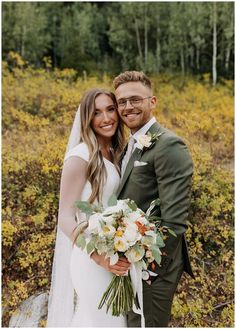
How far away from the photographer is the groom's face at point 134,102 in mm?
2658

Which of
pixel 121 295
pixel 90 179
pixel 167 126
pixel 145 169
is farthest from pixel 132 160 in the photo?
pixel 167 126

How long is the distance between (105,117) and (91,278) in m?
1.03

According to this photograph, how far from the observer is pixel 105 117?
9.22 feet

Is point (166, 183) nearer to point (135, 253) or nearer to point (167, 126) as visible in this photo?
point (135, 253)

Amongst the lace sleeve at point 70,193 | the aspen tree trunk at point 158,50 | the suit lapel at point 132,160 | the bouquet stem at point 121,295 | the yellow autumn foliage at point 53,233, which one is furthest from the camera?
the aspen tree trunk at point 158,50

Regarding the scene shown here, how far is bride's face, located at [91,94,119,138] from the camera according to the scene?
9.21ft

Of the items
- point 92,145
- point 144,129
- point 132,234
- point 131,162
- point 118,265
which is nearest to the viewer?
point 132,234

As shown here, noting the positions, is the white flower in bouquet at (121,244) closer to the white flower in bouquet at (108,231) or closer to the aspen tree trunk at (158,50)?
the white flower in bouquet at (108,231)

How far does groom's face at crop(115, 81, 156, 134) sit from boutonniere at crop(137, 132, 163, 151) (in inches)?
6.9

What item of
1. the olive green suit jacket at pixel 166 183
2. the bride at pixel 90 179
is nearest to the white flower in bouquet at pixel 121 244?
the olive green suit jacket at pixel 166 183

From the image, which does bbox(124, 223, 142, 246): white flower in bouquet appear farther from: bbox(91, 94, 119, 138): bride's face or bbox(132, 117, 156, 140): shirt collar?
bbox(91, 94, 119, 138): bride's face

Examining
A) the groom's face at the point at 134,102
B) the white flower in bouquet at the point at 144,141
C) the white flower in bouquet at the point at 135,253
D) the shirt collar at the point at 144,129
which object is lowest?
the white flower in bouquet at the point at 135,253

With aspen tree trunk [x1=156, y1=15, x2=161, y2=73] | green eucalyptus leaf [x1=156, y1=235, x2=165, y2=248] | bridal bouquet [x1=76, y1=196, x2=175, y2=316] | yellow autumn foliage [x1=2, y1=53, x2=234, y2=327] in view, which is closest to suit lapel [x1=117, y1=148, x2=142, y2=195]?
bridal bouquet [x1=76, y1=196, x2=175, y2=316]

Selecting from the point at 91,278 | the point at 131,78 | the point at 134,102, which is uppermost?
the point at 131,78
